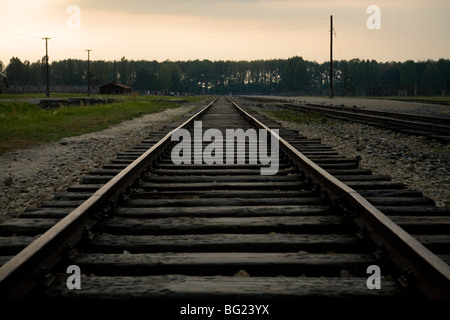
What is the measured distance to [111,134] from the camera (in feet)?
33.0

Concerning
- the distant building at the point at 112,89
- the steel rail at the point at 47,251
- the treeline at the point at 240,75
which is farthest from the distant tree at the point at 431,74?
the steel rail at the point at 47,251

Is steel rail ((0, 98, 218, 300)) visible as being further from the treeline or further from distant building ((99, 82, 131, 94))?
the treeline

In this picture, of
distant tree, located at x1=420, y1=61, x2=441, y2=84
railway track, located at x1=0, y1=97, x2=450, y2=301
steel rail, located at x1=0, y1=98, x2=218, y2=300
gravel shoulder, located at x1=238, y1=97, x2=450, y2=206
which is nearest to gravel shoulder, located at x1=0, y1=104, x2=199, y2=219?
→ railway track, located at x1=0, y1=97, x2=450, y2=301

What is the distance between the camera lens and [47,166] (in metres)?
5.83

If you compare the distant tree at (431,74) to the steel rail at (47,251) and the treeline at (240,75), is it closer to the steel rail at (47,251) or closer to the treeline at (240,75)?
the treeline at (240,75)

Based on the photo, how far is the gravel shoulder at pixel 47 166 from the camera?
4090mm

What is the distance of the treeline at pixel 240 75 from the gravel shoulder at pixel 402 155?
94663mm

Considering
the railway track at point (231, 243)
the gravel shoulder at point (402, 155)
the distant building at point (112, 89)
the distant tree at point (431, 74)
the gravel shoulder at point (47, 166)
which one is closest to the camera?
the railway track at point (231, 243)

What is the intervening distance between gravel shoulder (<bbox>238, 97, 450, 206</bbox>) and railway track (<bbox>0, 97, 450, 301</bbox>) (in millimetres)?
1018

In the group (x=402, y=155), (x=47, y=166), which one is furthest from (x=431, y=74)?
Result: (x=47, y=166)

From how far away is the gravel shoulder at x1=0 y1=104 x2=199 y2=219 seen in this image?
4.09 meters

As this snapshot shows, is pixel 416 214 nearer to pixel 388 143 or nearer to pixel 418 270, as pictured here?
pixel 418 270

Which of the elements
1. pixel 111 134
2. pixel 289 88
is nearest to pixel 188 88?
pixel 289 88

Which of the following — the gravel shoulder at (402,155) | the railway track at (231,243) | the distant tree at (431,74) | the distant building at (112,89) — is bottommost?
the railway track at (231,243)
